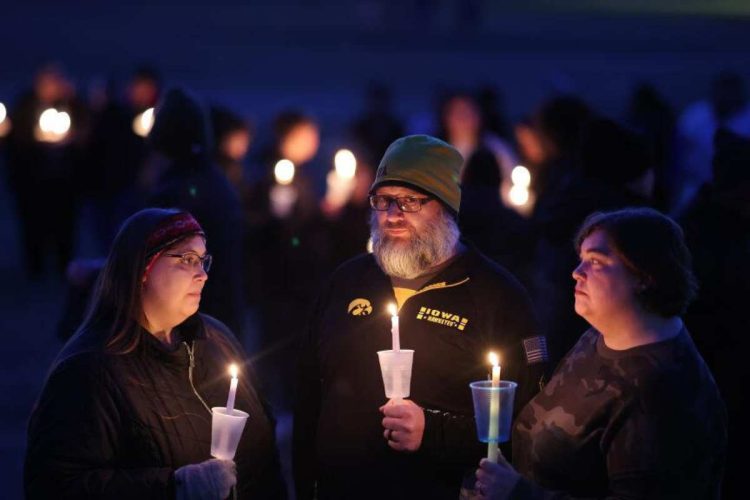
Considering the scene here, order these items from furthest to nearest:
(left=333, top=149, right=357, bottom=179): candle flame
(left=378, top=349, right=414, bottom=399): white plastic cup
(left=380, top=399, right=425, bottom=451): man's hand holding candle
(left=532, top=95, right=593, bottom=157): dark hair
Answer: (left=532, top=95, right=593, bottom=157): dark hair < (left=333, top=149, right=357, bottom=179): candle flame < (left=380, top=399, right=425, bottom=451): man's hand holding candle < (left=378, top=349, right=414, bottom=399): white plastic cup

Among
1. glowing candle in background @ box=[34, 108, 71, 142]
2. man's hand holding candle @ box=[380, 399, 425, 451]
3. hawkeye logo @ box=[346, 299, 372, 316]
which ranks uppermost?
glowing candle in background @ box=[34, 108, 71, 142]

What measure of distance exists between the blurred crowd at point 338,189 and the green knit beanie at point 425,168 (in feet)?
4.23

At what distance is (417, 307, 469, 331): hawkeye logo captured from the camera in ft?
16.8

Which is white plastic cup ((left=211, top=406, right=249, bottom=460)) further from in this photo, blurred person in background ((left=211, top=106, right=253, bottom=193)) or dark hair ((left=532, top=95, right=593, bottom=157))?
dark hair ((left=532, top=95, right=593, bottom=157))

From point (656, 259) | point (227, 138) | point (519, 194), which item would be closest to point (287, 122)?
point (227, 138)

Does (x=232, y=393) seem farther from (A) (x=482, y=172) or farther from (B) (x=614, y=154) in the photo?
(A) (x=482, y=172)

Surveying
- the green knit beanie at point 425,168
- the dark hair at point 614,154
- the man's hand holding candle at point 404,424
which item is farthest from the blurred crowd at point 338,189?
the man's hand holding candle at point 404,424

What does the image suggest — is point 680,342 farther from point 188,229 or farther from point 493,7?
point 493,7

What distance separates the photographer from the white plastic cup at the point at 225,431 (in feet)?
13.9

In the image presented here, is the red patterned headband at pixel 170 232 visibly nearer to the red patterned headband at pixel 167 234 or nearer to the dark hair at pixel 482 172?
the red patterned headband at pixel 167 234

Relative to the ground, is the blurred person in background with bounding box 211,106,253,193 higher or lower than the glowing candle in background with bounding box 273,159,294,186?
higher

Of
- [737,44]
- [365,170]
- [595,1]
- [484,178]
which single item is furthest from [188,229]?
[595,1]

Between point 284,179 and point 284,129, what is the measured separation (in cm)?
175

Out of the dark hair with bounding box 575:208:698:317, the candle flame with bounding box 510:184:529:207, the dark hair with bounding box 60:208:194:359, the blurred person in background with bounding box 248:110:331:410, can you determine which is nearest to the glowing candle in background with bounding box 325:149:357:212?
the blurred person in background with bounding box 248:110:331:410
